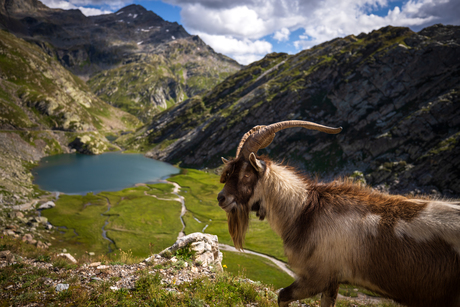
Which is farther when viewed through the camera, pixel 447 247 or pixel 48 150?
pixel 48 150

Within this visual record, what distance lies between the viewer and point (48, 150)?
130750 millimetres

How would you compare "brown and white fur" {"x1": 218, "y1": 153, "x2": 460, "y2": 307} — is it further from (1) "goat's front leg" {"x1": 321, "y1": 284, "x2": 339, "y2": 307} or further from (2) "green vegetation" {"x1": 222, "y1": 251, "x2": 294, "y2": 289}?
(2) "green vegetation" {"x1": 222, "y1": 251, "x2": 294, "y2": 289}

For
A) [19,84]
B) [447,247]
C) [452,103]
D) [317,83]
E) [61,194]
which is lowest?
[61,194]

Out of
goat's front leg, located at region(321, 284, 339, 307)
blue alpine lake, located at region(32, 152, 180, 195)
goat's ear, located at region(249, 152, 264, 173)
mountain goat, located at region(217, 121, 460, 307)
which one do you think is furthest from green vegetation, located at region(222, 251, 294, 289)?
blue alpine lake, located at region(32, 152, 180, 195)

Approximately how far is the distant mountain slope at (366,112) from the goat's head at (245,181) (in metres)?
58.9

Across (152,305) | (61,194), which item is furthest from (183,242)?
(61,194)

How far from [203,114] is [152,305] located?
6923 inches

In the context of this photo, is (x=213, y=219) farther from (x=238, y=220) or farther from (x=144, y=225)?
(x=238, y=220)

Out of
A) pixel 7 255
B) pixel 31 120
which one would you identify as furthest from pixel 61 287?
pixel 31 120

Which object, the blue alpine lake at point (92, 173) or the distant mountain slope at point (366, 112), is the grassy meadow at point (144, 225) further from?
the distant mountain slope at point (366, 112)

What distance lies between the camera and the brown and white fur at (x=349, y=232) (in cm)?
370

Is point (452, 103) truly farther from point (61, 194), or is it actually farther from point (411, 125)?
point (61, 194)

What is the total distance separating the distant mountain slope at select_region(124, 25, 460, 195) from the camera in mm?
78312

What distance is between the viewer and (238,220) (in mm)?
5352
